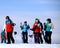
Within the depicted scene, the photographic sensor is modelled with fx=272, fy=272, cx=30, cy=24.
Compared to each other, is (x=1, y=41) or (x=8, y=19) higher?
(x=8, y=19)

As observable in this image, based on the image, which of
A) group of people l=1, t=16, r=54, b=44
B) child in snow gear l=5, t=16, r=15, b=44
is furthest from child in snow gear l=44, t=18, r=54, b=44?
child in snow gear l=5, t=16, r=15, b=44

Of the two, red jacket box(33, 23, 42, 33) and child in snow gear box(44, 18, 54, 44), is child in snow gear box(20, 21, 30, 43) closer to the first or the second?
red jacket box(33, 23, 42, 33)

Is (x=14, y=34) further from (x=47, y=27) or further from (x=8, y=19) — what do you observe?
(x=47, y=27)

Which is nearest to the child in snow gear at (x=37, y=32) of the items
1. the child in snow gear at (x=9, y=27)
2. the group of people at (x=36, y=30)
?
the group of people at (x=36, y=30)

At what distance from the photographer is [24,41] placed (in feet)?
38.8

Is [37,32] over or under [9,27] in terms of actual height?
under

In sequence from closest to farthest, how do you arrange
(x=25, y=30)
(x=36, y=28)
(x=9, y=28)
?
(x=9, y=28) → (x=36, y=28) → (x=25, y=30)

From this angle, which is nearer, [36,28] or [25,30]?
[36,28]

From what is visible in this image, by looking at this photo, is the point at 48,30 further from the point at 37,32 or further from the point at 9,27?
the point at 9,27

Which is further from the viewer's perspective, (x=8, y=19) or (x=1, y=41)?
(x=1, y=41)

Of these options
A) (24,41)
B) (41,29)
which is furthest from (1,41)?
(41,29)

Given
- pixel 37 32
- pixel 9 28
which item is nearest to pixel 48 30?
pixel 37 32

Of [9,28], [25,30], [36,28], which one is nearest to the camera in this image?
[9,28]

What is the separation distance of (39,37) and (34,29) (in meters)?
0.42
